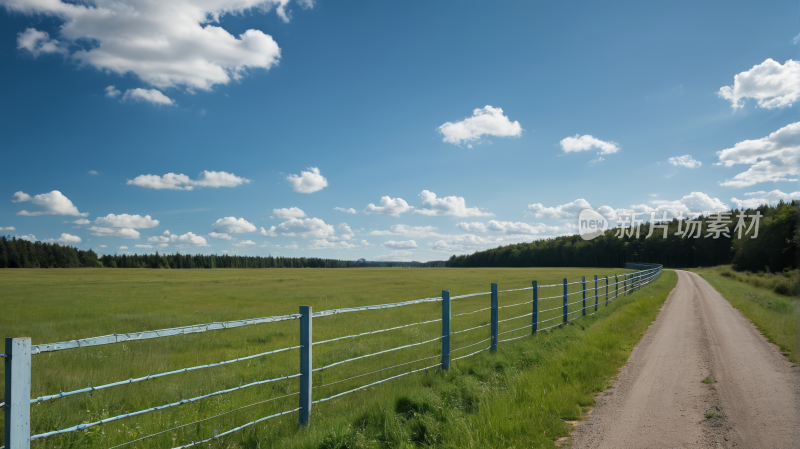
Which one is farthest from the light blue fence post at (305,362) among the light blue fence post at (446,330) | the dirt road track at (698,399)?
the dirt road track at (698,399)

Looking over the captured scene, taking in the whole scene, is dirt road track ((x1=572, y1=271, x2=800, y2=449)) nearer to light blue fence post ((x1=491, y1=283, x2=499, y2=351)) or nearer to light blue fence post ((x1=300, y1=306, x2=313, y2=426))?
light blue fence post ((x1=491, y1=283, x2=499, y2=351))

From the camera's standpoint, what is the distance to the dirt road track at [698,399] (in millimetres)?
4996

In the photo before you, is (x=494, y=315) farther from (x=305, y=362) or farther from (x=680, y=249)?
(x=680, y=249)

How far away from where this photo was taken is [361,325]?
15.6 metres

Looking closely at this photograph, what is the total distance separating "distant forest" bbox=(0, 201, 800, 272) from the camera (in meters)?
59.4

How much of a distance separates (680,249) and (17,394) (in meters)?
133

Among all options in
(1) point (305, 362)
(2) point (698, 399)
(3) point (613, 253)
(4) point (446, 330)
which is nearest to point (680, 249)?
(3) point (613, 253)

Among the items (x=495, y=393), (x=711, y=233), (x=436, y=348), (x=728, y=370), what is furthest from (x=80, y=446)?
(x=711, y=233)

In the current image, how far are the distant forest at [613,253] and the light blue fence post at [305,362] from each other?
212ft

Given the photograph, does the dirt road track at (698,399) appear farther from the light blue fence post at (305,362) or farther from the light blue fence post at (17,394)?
the light blue fence post at (17,394)

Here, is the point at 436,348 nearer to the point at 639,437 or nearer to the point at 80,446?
the point at 639,437

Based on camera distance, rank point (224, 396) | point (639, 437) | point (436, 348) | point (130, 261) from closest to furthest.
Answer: point (639, 437), point (224, 396), point (436, 348), point (130, 261)

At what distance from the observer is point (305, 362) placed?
5105 millimetres

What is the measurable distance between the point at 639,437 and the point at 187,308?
74.2 feet
